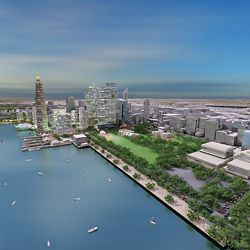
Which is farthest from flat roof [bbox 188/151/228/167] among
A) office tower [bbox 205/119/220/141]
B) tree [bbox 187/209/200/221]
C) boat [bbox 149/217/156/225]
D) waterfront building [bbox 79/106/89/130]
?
waterfront building [bbox 79/106/89/130]

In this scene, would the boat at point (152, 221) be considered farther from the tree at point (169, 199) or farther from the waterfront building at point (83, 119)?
the waterfront building at point (83, 119)

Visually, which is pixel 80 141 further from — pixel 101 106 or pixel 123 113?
pixel 123 113

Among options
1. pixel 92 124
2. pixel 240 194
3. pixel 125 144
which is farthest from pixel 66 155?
pixel 240 194

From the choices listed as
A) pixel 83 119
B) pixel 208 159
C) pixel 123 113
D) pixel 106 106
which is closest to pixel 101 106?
pixel 106 106

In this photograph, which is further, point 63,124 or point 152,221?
point 63,124

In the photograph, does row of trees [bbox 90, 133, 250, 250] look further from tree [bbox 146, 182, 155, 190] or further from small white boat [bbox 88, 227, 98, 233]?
small white boat [bbox 88, 227, 98, 233]

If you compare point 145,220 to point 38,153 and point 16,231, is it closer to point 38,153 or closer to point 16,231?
point 16,231
